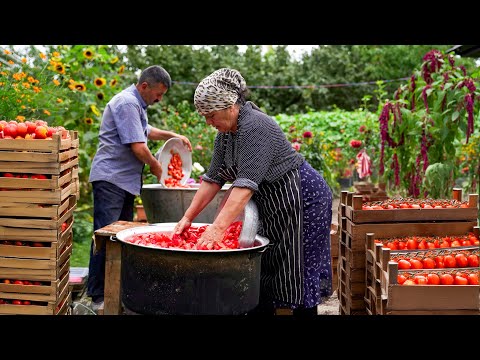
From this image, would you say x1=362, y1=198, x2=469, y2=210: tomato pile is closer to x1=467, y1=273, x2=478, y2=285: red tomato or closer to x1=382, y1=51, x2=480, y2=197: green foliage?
x1=467, y1=273, x2=478, y2=285: red tomato

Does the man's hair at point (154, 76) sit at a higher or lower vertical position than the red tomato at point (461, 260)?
higher

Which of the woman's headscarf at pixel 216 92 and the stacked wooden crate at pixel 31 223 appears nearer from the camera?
the woman's headscarf at pixel 216 92

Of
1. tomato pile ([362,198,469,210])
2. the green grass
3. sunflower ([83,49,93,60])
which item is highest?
sunflower ([83,49,93,60])

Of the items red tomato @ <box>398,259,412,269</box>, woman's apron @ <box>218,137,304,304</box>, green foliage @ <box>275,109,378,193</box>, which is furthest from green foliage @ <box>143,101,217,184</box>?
red tomato @ <box>398,259,412,269</box>

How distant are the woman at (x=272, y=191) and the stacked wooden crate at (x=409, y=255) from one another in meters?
0.35

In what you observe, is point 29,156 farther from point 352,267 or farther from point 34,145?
point 352,267

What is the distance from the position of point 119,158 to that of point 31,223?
138 centimetres

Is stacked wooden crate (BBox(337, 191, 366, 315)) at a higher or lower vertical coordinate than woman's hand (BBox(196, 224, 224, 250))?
lower

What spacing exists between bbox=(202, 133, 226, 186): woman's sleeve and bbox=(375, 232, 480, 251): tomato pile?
1.20 metres

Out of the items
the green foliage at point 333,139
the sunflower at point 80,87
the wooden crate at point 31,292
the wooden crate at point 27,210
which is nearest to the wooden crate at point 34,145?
the wooden crate at point 27,210

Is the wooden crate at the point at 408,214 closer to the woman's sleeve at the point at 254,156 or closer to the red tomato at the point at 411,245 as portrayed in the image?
the red tomato at the point at 411,245

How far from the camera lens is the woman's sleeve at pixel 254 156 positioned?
11.8ft

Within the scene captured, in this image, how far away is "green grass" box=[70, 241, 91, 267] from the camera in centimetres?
696
